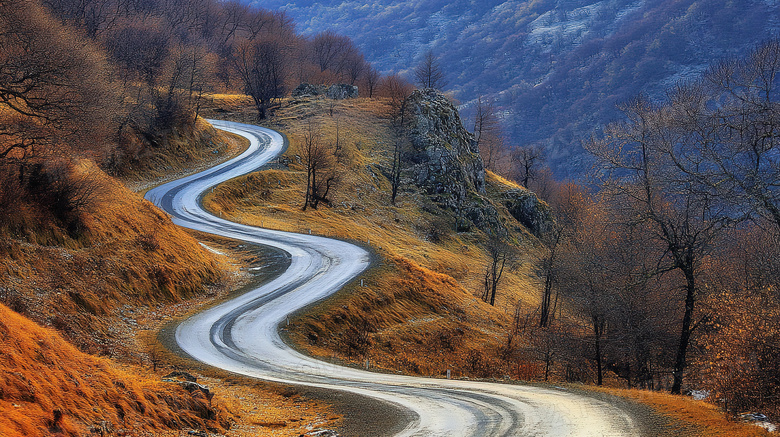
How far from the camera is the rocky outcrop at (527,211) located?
246ft

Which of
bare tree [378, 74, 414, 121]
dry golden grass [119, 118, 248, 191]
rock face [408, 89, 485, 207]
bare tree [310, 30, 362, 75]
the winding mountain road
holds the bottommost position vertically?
the winding mountain road

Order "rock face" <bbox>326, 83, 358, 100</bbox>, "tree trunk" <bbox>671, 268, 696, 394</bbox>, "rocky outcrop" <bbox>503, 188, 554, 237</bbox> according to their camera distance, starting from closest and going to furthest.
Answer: "tree trunk" <bbox>671, 268, 696, 394</bbox> < "rocky outcrop" <bbox>503, 188, 554, 237</bbox> < "rock face" <bbox>326, 83, 358, 100</bbox>

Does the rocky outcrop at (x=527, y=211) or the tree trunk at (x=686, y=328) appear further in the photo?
the rocky outcrop at (x=527, y=211)

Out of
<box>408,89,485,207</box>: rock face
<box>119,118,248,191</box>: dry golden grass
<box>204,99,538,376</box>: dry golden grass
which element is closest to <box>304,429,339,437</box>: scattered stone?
<box>204,99,538,376</box>: dry golden grass

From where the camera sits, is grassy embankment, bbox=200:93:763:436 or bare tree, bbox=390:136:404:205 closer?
grassy embankment, bbox=200:93:763:436

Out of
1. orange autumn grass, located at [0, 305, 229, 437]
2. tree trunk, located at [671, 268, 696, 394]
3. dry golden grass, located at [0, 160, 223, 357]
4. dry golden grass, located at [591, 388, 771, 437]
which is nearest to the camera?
orange autumn grass, located at [0, 305, 229, 437]

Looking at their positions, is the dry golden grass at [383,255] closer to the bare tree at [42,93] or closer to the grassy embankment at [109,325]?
the grassy embankment at [109,325]

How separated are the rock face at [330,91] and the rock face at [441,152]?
16.9m

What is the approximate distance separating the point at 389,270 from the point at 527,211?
48.8 m

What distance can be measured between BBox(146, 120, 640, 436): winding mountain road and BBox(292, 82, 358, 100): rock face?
165 feet

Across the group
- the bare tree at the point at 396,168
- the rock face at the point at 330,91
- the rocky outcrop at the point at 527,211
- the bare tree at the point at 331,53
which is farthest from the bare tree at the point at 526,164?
the bare tree at the point at 331,53

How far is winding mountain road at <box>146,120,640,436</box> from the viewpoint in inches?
438

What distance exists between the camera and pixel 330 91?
87188 mm

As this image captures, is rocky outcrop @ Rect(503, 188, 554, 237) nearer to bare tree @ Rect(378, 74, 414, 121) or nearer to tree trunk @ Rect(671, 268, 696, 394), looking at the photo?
bare tree @ Rect(378, 74, 414, 121)
